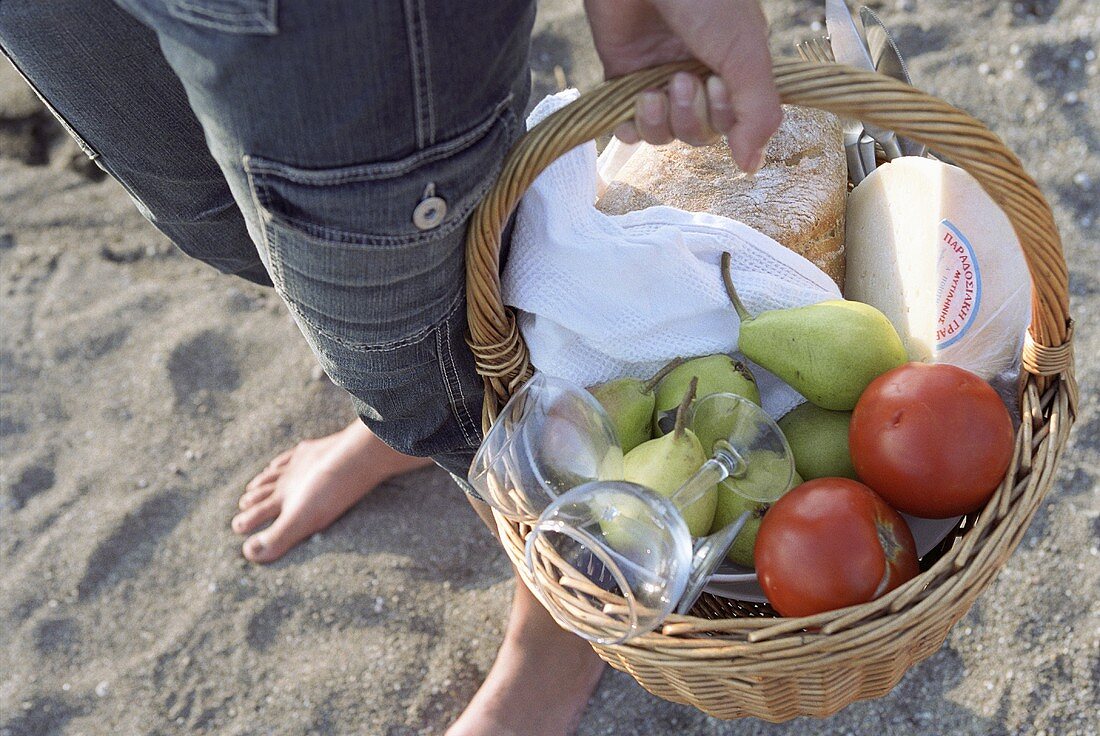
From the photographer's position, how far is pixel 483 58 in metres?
0.77

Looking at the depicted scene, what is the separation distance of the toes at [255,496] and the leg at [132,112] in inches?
18.8

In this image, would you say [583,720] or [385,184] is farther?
[583,720]

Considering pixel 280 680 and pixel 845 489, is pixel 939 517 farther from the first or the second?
pixel 280 680

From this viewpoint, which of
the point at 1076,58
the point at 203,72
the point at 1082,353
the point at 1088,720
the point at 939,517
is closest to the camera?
the point at 203,72

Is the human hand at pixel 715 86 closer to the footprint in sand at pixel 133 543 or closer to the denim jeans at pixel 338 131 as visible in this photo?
the denim jeans at pixel 338 131

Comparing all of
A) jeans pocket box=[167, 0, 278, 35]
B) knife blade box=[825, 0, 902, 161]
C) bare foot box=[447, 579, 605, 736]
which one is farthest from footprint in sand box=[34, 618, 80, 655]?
knife blade box=[825, 0, 902, 161]

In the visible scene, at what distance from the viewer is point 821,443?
1055 millimetres

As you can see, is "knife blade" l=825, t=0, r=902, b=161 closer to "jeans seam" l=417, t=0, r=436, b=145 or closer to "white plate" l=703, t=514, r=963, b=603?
"white plate" l=703, t=514, r=963, b=603

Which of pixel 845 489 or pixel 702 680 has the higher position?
pixel 845 489

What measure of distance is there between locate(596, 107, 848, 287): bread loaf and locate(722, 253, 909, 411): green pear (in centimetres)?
18

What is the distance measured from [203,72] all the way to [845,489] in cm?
68

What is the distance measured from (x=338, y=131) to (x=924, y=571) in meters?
0.67

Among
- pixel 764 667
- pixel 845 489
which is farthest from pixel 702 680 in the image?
pixel 845 489

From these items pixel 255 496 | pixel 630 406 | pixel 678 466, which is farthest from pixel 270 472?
pixel 678 466
